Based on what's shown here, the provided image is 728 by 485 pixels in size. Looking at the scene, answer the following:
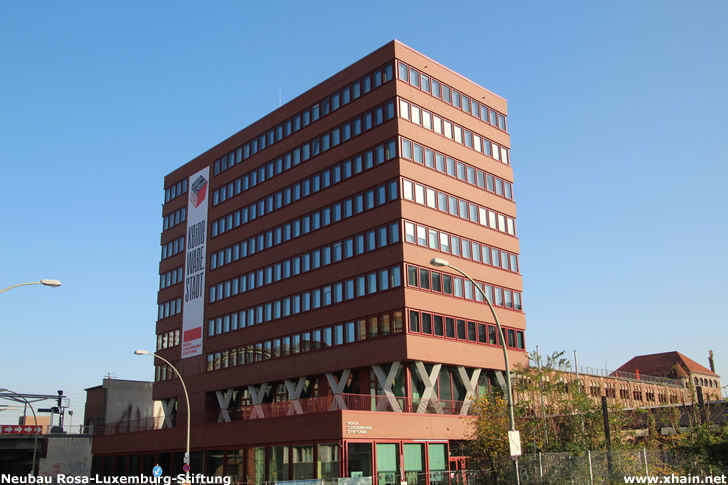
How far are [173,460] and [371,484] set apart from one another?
73.3 feet

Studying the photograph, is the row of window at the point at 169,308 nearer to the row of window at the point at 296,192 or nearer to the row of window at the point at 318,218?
the row of window at the point at 296,192

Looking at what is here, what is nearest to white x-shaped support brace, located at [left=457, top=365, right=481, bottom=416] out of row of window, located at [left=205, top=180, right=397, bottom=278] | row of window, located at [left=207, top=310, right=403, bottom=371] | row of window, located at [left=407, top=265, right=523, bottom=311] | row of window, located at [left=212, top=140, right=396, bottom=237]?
row of window, located at [left=407, top=265, right=523, bottom=311]

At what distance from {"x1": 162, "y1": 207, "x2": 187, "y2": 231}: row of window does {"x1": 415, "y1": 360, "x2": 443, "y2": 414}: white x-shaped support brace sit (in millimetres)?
34312

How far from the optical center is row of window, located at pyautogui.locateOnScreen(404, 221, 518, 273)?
48656 mm

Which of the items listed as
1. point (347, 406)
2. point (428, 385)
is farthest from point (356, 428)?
point (428, 385)

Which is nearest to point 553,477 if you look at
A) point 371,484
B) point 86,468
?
point 371,484

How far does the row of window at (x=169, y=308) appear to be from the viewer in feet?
233

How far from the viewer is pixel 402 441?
43688 millimetres

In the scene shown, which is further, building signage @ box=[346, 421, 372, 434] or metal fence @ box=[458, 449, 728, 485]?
building signage @ box=[346, 421, 372, 434]

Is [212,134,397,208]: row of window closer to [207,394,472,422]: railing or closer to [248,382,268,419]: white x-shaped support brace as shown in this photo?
[248,382,268,419]: white x-shaped support brace

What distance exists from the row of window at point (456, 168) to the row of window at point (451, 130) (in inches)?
66.4

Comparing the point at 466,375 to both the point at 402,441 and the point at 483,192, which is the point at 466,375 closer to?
the point at 402,441

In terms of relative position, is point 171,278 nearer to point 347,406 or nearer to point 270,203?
point 270,203

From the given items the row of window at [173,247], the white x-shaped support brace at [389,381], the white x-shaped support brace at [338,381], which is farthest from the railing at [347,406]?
the row of window at [173,247]
